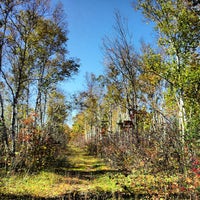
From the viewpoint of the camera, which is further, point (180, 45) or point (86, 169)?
point (86, 169)

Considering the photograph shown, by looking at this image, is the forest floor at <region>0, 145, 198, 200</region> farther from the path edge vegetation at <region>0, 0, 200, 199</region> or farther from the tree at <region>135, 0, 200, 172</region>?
the tree at <region>135, 0, 200, 172</region>

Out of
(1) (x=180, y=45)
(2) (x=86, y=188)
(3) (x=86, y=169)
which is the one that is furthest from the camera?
(3) (x=86, y=169)

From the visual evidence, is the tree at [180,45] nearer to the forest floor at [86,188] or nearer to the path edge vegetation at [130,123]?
the path edge vegetation at [130,123]

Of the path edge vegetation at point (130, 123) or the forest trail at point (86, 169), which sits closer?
the path edge vegetation at point (130, 123)

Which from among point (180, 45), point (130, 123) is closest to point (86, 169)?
point (130, 123)

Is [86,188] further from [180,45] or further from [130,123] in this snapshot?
[180,45]

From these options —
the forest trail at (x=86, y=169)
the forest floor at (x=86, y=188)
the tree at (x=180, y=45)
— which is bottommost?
the forest trail at (x=86, y=169)

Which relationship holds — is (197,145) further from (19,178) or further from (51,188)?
(19,178)

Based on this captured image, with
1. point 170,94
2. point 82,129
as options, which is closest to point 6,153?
point 170,94

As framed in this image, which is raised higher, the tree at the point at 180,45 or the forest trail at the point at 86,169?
the tree at the point at 180,45

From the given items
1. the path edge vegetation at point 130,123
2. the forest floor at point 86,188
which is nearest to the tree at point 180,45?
the path edge vegetation at point 130,123

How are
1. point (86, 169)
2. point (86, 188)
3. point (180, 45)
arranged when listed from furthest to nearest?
point (86, 169) → point (180, 45) → point (86, 188)

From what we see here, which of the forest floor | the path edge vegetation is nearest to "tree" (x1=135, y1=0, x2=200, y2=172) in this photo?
the path edge vegetation

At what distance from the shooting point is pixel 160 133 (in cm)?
783
